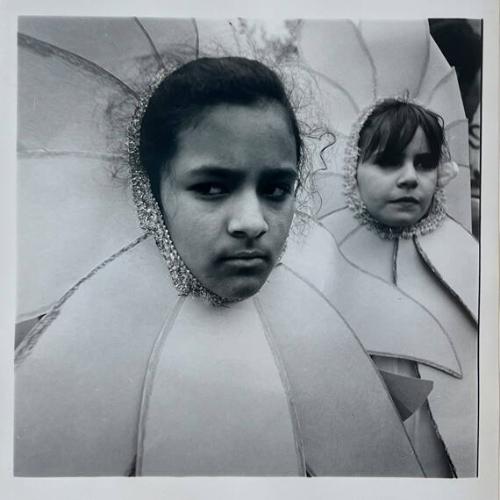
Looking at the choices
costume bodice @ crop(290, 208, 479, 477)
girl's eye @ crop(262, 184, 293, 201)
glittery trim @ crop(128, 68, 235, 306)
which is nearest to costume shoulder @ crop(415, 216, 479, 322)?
costume bodice @ crop(290, 208, 479, 477)

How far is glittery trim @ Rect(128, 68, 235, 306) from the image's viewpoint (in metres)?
0.70

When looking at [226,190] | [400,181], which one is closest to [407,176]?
[400,181]

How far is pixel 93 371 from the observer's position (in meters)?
0.70

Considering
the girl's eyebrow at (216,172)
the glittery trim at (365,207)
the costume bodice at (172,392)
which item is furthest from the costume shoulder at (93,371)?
Result: the glittery trim at (365,207)

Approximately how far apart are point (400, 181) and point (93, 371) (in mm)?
454

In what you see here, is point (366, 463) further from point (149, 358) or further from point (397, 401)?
point (149, 358)

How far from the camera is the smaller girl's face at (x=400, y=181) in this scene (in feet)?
2.39

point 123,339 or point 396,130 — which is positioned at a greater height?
point 396,130

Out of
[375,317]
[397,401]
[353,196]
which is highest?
[353,196]

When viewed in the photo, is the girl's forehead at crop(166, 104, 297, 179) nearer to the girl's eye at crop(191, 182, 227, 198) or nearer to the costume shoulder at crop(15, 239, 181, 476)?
the girl's eye at crop(191, 182, 227, 198)

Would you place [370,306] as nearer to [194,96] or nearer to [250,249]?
[250,249]

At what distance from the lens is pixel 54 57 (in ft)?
2.33
